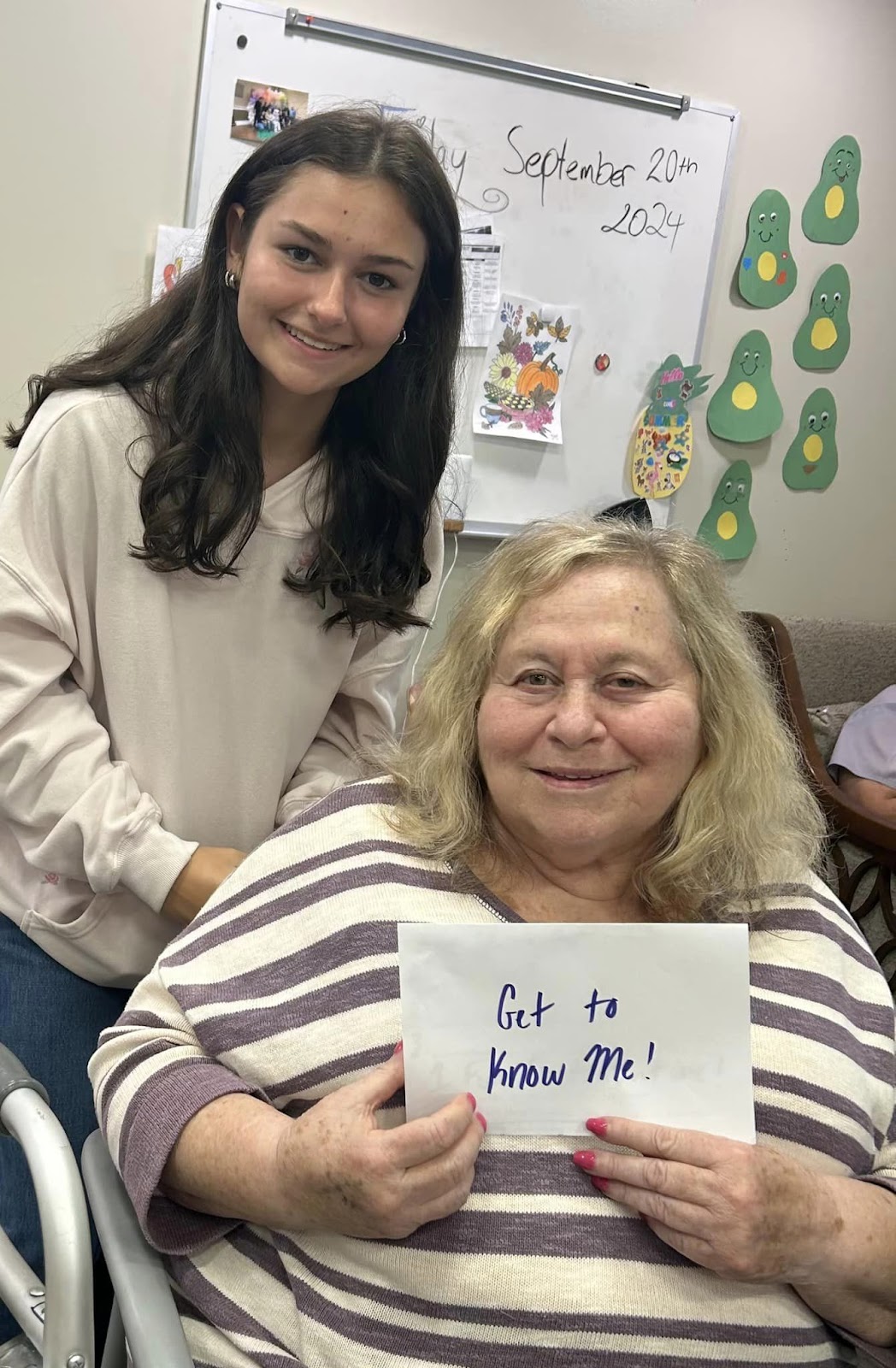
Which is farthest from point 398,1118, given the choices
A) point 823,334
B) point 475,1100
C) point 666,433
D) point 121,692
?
point 823,334

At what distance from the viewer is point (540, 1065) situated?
973mm

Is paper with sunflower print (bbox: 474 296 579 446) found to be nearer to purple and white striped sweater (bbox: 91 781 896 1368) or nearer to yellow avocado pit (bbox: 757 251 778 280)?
yellow avocado pit (bbox: 757 251 778 280)

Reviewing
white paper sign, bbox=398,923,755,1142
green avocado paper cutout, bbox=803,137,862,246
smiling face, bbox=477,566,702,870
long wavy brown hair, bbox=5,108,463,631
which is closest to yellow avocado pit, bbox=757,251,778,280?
green avocado paper cutout, bbox=803,137,862,246

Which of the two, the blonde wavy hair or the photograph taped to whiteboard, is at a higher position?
the photograph taped to whiteboard

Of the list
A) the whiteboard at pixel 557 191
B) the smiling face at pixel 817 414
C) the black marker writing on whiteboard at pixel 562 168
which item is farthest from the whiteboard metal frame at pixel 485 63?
the smiling face at pixel 817 414

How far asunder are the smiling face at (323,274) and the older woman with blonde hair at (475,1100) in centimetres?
30

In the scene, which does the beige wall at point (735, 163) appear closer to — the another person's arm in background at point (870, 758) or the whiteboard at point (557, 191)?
the whiteboard at point (557, 191)

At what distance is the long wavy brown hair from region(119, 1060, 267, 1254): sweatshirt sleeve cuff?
583 mm

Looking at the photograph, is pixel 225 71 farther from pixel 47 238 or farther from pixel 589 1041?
pixel 589 1041

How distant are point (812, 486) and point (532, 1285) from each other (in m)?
2.85

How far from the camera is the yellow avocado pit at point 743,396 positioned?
3.17 m

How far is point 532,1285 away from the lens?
3.15 ft

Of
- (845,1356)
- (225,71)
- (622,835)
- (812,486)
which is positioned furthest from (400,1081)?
(812,486)

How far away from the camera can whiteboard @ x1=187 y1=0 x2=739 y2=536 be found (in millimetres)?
2531
